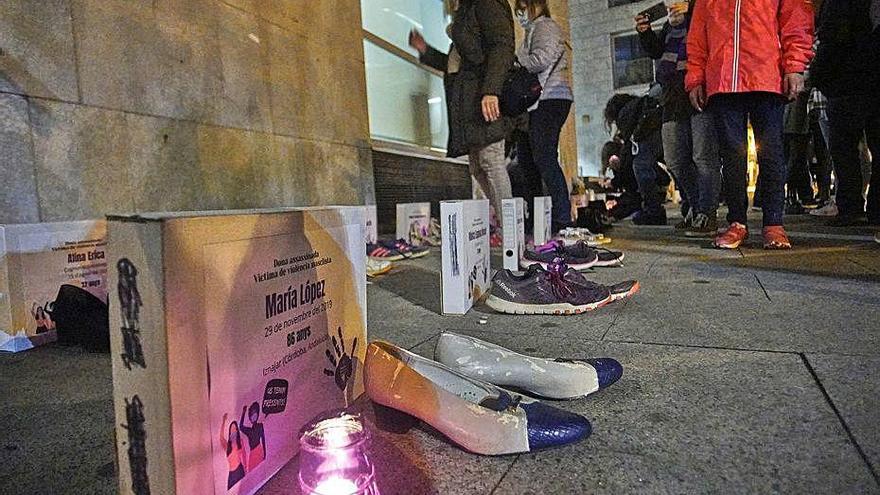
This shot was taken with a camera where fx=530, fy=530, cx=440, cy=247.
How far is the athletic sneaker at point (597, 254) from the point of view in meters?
2.84

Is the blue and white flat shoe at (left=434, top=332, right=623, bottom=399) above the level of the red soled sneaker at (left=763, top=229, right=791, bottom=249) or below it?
below

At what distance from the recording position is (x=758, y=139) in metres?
2.95

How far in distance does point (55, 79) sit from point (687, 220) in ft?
14.8

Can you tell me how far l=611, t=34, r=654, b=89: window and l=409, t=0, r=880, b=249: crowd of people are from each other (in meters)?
12.3

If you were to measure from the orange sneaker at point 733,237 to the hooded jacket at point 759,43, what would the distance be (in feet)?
2.62

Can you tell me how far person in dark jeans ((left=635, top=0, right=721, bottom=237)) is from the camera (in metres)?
3.57

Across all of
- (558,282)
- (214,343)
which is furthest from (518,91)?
(214,343)

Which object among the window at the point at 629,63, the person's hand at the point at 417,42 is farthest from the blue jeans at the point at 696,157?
the window at the point at 629,63

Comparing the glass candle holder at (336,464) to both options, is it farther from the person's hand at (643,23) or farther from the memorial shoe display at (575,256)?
the person's hand at (643,23)

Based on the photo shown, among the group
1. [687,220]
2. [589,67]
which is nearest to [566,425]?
[687,220]

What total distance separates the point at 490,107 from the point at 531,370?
198 cm

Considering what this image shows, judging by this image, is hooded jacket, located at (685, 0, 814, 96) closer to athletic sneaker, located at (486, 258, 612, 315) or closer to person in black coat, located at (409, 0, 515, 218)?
person in black coat, located at (409, 0, 515, 218)

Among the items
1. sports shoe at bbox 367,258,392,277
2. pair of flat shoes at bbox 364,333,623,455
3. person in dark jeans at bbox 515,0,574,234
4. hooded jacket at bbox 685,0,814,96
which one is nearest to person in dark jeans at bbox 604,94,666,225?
person in dark jeans at bbox 515,0,574,234

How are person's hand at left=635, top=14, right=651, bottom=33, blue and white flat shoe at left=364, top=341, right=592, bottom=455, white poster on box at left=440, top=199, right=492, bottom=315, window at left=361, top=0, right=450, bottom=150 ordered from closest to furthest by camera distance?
blue and white flat shoe at left=364, top=341, right=592, bottom=455 < white poster on box at left=440, top=199, right=492, bottom=315 < person's hand at left=635, top=14, right=651, bottom=33 < window at left=361, top=0, right=450, bottom=150
